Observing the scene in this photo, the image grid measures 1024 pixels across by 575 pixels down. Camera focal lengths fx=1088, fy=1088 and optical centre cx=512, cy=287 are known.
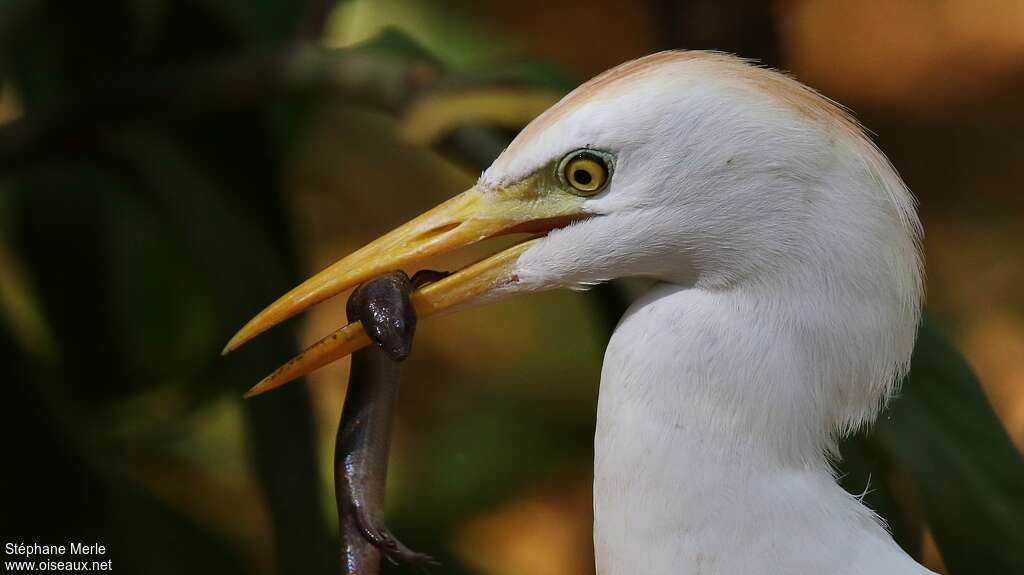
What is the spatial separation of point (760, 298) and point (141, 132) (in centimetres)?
122

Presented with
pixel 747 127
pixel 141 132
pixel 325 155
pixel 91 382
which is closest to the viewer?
pixel 747 127

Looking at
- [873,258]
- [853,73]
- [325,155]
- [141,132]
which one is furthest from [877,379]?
[325,155]

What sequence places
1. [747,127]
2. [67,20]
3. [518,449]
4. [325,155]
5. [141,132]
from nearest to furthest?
[747,127] < [141,132] < [67,20] < [518,449] < [325,155]

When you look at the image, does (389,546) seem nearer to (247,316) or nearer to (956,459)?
(956,459)

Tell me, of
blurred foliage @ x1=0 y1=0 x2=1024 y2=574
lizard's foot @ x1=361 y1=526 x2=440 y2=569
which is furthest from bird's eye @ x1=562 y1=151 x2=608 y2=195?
blurred foliage @ x1=0 y1=0 x2=1024 y2=574

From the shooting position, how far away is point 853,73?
2.46 meters

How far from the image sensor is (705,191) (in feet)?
2.35

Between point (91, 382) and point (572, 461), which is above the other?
point (91, 382)

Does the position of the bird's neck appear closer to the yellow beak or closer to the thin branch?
the yellow beak

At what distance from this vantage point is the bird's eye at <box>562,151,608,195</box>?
710 mm

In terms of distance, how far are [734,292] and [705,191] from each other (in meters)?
0.07

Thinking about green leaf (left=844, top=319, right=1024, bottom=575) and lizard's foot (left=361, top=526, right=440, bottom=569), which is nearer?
lizard's foot (left=361, top=526, right=440, bottom=569)

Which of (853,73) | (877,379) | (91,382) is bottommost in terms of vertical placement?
(877,379)

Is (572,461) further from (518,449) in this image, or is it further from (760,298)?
(760,298)
